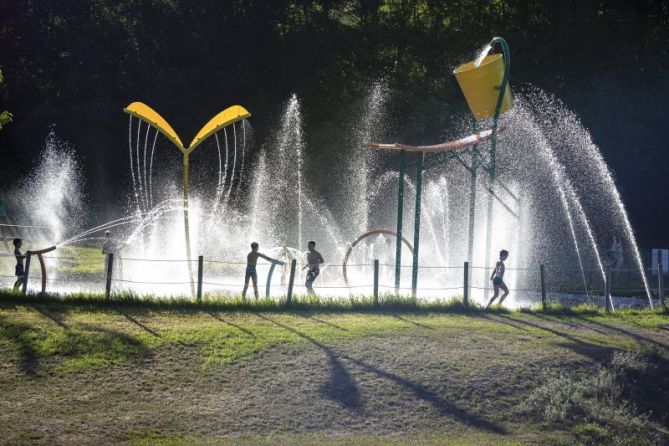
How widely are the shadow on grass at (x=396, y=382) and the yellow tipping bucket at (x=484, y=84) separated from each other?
7.69 m

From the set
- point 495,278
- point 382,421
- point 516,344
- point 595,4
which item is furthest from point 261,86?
point 382,421

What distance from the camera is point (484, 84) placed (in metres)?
19.0

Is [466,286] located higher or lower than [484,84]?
lower

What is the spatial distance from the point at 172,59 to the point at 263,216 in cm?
947

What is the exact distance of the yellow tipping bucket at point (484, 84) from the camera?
61.9 ft

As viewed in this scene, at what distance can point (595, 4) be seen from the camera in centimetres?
3816

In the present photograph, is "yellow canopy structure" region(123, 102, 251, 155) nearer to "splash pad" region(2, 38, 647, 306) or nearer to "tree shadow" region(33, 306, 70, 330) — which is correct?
"splash pad" region(2, 38, 647, 306)

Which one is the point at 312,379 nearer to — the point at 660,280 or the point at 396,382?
the point at 396,382

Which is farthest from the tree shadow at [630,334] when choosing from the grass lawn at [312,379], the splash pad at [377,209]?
the splash pad at [377,209]

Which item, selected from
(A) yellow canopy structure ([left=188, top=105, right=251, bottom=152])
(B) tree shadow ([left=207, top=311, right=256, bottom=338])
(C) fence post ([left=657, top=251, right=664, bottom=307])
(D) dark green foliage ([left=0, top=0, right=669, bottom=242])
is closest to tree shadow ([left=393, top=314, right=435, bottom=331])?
(B) tree shadow ([left=207, top=311, right=256, bottom=338])

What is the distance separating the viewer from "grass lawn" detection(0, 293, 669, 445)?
37.8 ft

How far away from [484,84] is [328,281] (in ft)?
23.3

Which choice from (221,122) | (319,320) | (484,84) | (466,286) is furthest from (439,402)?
(221,122)

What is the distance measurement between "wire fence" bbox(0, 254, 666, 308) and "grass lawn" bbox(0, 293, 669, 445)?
301 cm
